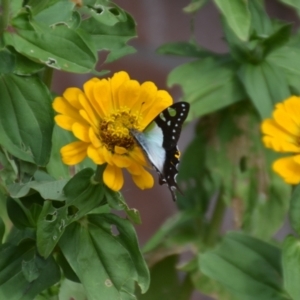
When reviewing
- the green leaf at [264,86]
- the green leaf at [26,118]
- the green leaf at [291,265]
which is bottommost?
the green leaf at [291,265]

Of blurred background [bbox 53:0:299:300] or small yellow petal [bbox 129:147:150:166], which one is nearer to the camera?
small yellow petal [bbox 129:147:150:166]

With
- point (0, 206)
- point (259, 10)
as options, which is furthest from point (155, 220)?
point (0, 206)

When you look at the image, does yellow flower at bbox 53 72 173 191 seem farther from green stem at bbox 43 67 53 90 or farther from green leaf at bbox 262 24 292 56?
green leaf at bbox 262 24 292 56

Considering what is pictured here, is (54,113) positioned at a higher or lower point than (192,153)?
higher

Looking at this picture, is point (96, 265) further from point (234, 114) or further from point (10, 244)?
point (234, 114)

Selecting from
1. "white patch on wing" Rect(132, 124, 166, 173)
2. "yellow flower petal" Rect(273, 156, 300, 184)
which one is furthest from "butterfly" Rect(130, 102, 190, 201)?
"yellow flower petal" Rect(273, 156, 300, 184)

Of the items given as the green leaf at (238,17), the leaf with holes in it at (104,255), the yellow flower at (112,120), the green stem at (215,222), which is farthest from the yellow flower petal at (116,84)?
the green stem at (215,222)

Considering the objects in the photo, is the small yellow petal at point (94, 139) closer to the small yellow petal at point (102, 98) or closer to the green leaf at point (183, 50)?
the small yellow petal at point (102, 98)
